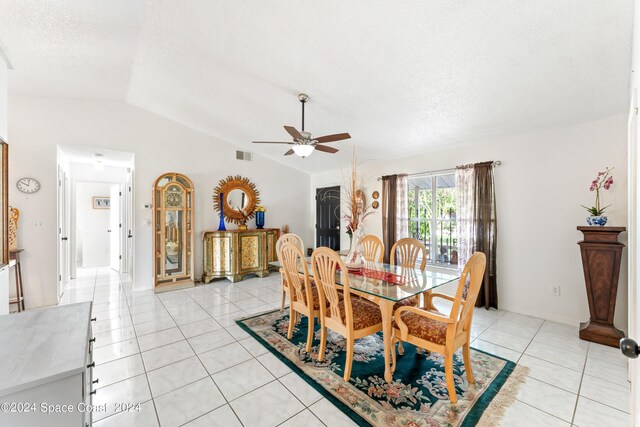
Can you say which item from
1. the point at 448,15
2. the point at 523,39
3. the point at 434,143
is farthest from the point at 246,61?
the point at 434,143

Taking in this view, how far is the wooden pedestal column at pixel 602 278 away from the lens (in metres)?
2.59

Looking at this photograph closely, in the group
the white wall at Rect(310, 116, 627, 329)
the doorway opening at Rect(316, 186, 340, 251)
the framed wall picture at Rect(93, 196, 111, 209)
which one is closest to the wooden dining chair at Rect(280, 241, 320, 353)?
the white wall at Rect(310, 116, 627, 329)

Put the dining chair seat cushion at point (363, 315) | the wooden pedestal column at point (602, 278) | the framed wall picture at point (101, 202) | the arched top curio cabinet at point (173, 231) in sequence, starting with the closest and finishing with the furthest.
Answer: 1. the dining chair seat cushion at point (363, 315)
2. the wooden pedestal column at point (602, 278)
3. the arched top curio cabinet at point (173, 231)
4. the framed wall picture at point (101, 202)

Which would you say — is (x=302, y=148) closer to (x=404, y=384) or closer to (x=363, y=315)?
(x=363, y=315)

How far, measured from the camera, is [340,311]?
2.29 metres

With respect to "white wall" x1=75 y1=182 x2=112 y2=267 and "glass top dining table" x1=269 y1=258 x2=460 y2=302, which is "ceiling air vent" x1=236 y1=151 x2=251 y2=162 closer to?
"glass top dining table" x1=269 y1=258 x2=460 y2=302

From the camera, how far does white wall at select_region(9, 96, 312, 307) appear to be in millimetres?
3701

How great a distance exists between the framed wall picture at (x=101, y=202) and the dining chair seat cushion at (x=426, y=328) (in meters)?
7.71

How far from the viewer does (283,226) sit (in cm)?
627

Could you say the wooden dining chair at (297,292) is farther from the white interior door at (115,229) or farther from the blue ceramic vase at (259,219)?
the white interior door at (115,229)

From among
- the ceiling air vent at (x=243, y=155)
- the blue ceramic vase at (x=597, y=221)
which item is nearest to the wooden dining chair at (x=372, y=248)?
the blue ceramic vase at (x=597, y=221)

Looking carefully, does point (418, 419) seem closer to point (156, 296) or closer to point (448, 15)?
point (448, 15)

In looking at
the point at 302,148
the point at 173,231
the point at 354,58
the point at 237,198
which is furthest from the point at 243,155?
the point at 354,58

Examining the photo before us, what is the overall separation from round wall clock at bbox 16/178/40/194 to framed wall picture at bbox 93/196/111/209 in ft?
11.0
